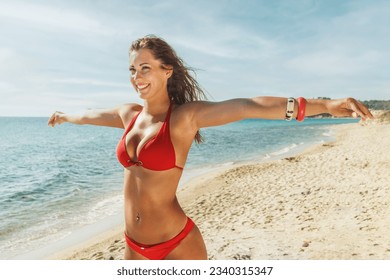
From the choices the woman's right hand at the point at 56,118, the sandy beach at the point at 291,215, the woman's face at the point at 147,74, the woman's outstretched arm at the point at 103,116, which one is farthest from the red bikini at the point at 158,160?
the sandy beach at the point at 291,215

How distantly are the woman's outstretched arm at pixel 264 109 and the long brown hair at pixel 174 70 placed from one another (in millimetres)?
483

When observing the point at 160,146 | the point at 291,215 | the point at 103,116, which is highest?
the point at 103,116

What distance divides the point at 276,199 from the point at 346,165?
685cm

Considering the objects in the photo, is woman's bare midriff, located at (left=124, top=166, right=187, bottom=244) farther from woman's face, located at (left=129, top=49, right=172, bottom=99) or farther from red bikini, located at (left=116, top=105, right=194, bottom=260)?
woman's face, located at (left=129, top=49, right=172, bottom=99)

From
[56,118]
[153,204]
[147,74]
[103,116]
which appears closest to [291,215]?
[56,118]

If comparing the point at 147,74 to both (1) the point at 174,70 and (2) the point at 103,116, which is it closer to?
(1) the point at 174,70

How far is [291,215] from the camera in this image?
9.57 m

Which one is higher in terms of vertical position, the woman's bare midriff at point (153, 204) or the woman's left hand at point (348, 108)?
the woman's left hand at point (348, 108)

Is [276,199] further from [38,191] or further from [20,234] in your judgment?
[38,191]

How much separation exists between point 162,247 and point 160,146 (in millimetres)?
794

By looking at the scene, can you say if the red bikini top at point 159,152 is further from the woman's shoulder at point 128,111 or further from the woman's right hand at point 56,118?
the woman's right hand at point 56,118

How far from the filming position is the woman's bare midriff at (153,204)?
2559mm

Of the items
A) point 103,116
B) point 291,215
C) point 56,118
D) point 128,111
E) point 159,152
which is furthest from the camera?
point 291,215
